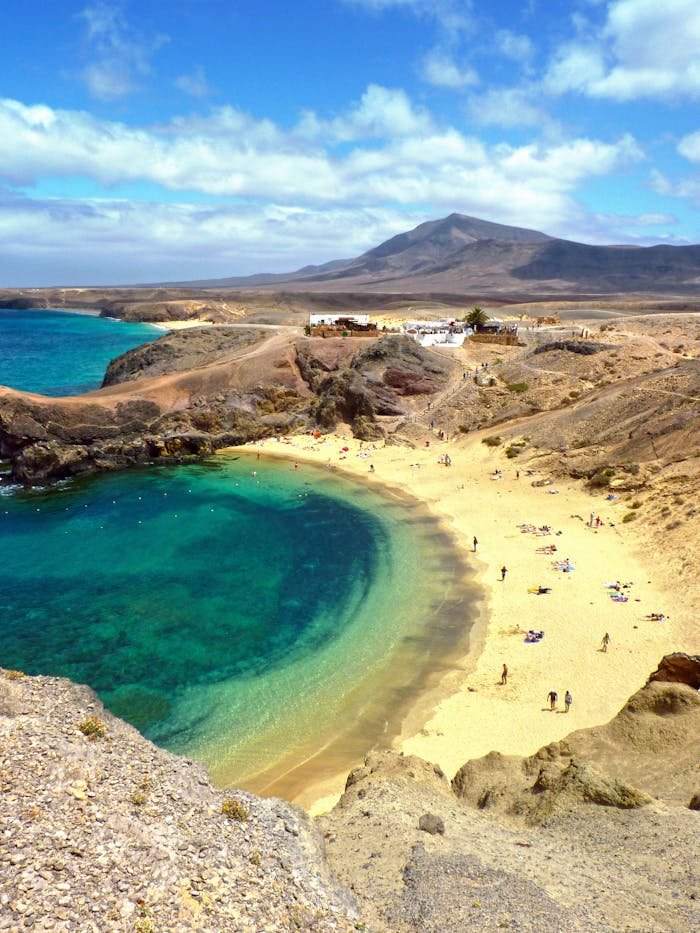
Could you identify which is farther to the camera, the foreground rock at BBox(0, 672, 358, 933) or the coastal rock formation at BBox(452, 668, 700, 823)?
the coastal rock formation at BBox(452, 668, 700, 823)

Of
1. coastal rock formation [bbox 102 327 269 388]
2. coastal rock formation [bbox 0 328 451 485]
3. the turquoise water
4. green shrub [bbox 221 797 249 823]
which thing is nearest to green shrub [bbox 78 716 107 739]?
green shrub [bbox 221 797 249 823]

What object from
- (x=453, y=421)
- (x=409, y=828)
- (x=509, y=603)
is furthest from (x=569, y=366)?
(x=409, y=828)

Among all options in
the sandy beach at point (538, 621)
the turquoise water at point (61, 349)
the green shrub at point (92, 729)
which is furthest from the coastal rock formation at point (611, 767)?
the turquoise water at point (61, 349)

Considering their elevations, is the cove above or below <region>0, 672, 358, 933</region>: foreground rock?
below

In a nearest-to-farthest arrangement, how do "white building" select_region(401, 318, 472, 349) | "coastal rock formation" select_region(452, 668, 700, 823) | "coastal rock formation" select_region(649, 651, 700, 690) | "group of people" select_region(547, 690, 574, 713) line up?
"coastal rock formation" select_region(452, 668, 700, 823)
"coastal rock formation" select_region(649, 651, 700, 690)
"group of people" select_region(547, 690, 574, 713)
"white building" select_region(401, 318, 472, 349)

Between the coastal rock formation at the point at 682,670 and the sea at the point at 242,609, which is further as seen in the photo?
the sea at the point at 242,609

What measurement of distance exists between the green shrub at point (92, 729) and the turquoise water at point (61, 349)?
245 feet

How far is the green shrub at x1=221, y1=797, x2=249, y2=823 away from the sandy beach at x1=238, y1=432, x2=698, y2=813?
6.63m

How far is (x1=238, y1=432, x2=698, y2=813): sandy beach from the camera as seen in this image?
21.4m

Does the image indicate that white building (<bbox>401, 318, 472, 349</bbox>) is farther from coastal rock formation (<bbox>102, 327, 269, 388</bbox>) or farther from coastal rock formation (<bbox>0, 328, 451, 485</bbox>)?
coastal rock formation (<bbox>102, 327, 269, 388</bbox>)

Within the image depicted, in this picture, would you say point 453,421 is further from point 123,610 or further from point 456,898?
point 456,898

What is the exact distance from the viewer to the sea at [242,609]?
875 inches

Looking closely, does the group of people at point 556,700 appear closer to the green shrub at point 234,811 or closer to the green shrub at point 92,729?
the green shrub at point 234,811

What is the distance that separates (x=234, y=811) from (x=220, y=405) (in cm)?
5309
